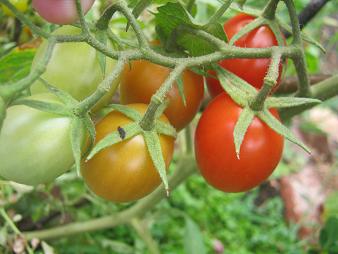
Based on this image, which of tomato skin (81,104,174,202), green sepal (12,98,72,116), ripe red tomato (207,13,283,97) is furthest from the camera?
ripe red tomato (207,13,283,97)

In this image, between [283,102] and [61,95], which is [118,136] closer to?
[61,95]

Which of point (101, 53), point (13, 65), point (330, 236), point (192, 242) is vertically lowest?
point (192, 242)

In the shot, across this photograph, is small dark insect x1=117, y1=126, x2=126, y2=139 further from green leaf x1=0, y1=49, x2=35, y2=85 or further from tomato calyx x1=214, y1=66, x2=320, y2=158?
green leaf x1=0, y1=49, x2=35, y2=85

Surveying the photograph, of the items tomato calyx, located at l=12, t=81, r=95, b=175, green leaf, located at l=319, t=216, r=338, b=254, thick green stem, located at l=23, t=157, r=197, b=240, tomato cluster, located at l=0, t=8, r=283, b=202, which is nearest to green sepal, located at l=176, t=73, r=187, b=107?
tomato cluster, located at l=0, t=8, r=283, b=202

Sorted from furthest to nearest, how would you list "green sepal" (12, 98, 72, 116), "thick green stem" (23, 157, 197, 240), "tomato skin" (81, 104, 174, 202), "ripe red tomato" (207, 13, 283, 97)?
"thick green stem" (23, 157, 197, 240) → "ripe red tomato" (207, 13, 283, 97) → "tomato skin" (81, 104, 174, 202) → "green sepal" (12, 98, 72, 116)

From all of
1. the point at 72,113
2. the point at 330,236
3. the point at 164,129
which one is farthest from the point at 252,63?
the point at 330,236

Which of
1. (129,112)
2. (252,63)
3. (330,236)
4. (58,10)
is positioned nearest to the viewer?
(58,10)

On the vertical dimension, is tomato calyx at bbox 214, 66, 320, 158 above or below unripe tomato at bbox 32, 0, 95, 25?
below

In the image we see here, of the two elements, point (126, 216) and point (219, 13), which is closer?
point (219, 13)
